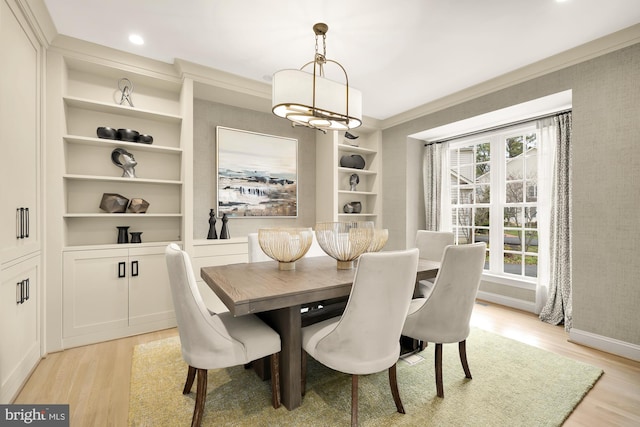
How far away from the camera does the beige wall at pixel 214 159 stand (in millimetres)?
3521

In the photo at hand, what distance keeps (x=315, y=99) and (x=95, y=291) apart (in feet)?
8.33

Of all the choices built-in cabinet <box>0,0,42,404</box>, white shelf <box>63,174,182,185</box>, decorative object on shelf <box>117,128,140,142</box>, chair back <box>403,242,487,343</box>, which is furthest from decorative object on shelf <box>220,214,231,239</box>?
chair back <box>403,242,487,343</box>

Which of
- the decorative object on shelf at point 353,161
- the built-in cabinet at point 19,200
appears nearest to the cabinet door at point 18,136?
the built-in cabinet at point 19,200

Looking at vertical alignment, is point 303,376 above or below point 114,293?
below

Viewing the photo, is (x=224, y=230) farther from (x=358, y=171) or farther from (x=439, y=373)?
(x=439, y=373)

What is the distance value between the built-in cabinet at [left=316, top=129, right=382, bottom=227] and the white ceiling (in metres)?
1.29

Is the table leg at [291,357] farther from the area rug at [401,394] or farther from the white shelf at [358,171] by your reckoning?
the white shelf at [358,171]

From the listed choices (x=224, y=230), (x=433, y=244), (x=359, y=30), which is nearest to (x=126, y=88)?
(x=224, y=230)

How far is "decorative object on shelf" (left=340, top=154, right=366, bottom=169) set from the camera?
176 inches

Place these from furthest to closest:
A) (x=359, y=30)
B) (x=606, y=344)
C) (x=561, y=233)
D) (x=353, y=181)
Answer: (x=353, y=181) → (x=561, y=233) → (x=606, y=344) → (x=359, y=30)

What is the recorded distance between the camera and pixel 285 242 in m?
2.00

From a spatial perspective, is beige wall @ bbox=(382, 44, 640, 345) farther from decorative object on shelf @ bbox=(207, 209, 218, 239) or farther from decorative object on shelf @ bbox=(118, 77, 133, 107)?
decorative object on shelf @ bbox=(118, 77, 133, 107)

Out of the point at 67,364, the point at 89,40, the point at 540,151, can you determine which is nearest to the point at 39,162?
the point at 89,40

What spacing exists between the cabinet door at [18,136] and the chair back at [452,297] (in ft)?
8.37
